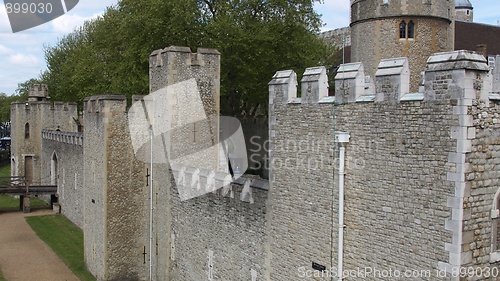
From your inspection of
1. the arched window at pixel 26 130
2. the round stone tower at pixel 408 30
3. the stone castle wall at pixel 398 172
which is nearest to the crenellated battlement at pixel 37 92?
the arched window at pixel 26 130

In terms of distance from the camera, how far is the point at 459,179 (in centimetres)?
668

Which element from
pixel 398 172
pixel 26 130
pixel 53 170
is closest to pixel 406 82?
pixel 398 172

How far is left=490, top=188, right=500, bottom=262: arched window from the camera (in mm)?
7133

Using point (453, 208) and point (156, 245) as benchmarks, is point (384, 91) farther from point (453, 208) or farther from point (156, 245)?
point (156, 245)

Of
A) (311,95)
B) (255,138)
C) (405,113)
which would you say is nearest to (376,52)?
(255,138)

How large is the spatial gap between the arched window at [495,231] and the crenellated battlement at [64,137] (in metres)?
17.9

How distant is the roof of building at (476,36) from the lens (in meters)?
29.2

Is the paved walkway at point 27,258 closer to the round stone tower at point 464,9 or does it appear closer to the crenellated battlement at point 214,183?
the crenellated battlement at point 214,183

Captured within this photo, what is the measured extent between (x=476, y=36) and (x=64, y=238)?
23377 mm

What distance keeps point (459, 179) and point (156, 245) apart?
30.8 feet

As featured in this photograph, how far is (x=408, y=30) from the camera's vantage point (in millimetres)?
22531

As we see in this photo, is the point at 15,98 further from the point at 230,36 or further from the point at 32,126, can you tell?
the point at 230,36
